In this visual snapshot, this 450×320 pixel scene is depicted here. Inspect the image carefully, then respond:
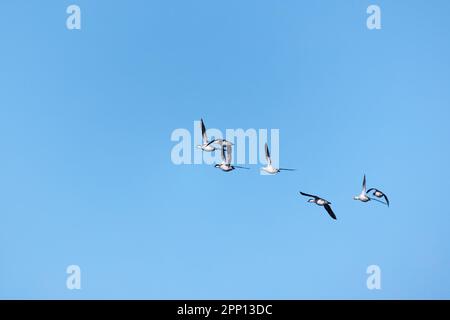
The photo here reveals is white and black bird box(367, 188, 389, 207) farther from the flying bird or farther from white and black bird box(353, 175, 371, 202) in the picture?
the flying bird

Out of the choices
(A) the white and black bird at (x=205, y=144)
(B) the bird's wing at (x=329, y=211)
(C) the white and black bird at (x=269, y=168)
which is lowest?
(B) the bird's wing at (x=329, y=211)

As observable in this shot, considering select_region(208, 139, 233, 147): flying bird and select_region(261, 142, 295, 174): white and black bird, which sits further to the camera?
select_region(261, 142, 295, 174): white and black bird

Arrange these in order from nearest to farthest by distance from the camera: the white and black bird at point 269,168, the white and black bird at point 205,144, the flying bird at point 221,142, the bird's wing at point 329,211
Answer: the flying bird at point 221,142 < the white and black bird at point 205,144 < the white and black bird at point 269,168 < the bird's wing at point 329,211

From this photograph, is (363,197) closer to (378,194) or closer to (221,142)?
(378,194)

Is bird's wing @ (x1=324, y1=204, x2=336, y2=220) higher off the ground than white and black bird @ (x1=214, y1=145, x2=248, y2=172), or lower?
lower

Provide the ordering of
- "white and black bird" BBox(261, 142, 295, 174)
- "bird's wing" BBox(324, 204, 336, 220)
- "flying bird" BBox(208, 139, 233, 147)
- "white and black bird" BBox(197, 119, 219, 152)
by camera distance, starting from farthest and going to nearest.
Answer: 1. "bird's wing" BBox(324, 204, 336, 220)
2. "white and black bird" BBox(261, 142, 295, 174)
3. "white and black bird" BBox(197, 119, 219, 152)
4. "flying bird" BBox(208, 139, 233, 147)

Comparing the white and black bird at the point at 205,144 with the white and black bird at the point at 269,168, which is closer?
the white and black bird at the point at 205,144

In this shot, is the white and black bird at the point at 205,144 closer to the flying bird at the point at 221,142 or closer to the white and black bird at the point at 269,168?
the flying bird at the point at 221,142

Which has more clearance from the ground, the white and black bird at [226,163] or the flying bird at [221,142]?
the flying bird at [221,142]
